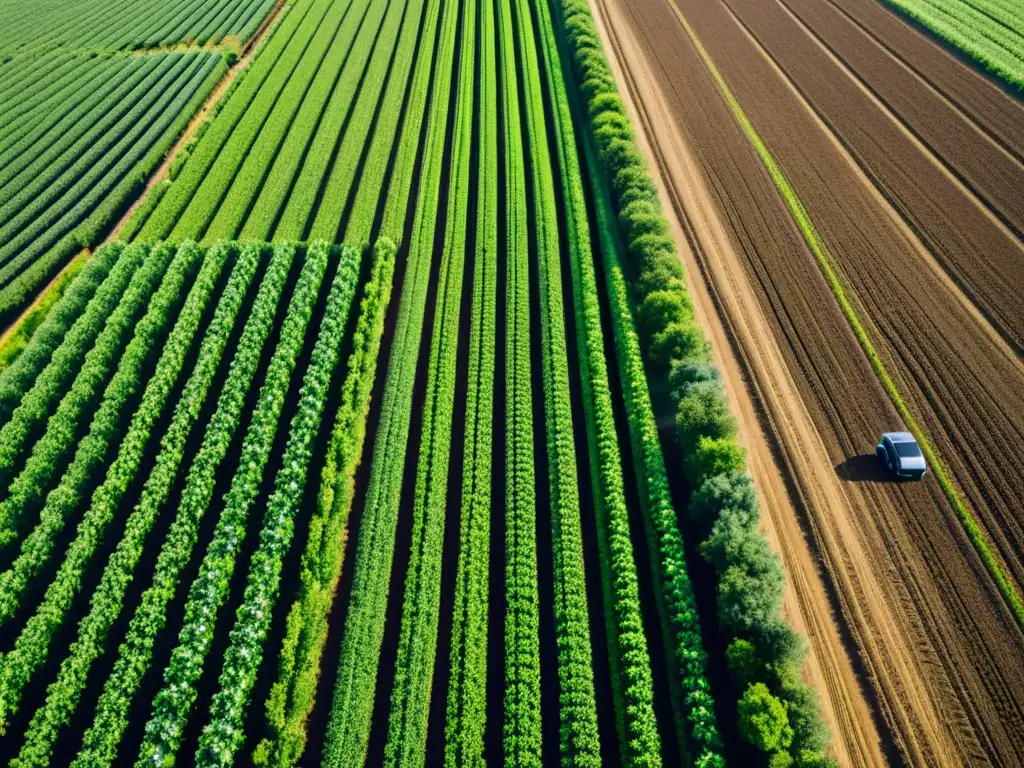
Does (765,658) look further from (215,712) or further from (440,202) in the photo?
(440,202)

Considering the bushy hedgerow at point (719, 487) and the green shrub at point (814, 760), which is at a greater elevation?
the bushy hedgerow at point (719, 487)

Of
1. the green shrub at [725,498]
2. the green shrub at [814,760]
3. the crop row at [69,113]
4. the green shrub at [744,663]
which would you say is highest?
the crop row at [69,113]

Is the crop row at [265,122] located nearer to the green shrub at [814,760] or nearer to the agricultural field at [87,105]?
the agricultural field at [87,105]

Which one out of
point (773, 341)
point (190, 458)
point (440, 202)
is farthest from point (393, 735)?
point (440, 202)

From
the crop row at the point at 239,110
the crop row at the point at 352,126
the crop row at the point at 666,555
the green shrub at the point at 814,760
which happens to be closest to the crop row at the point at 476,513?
the crop row at the point at 666,555

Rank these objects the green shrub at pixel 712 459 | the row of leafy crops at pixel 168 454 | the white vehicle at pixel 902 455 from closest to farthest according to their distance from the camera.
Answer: the row of leafy crops at pixel 168 454
the green shrub at pixel 712 459
the white vehicle at pixel 902 455

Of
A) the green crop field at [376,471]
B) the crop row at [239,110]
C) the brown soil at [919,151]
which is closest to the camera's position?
the green crop field at [376,471]

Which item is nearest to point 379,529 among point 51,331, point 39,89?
point 51,331
